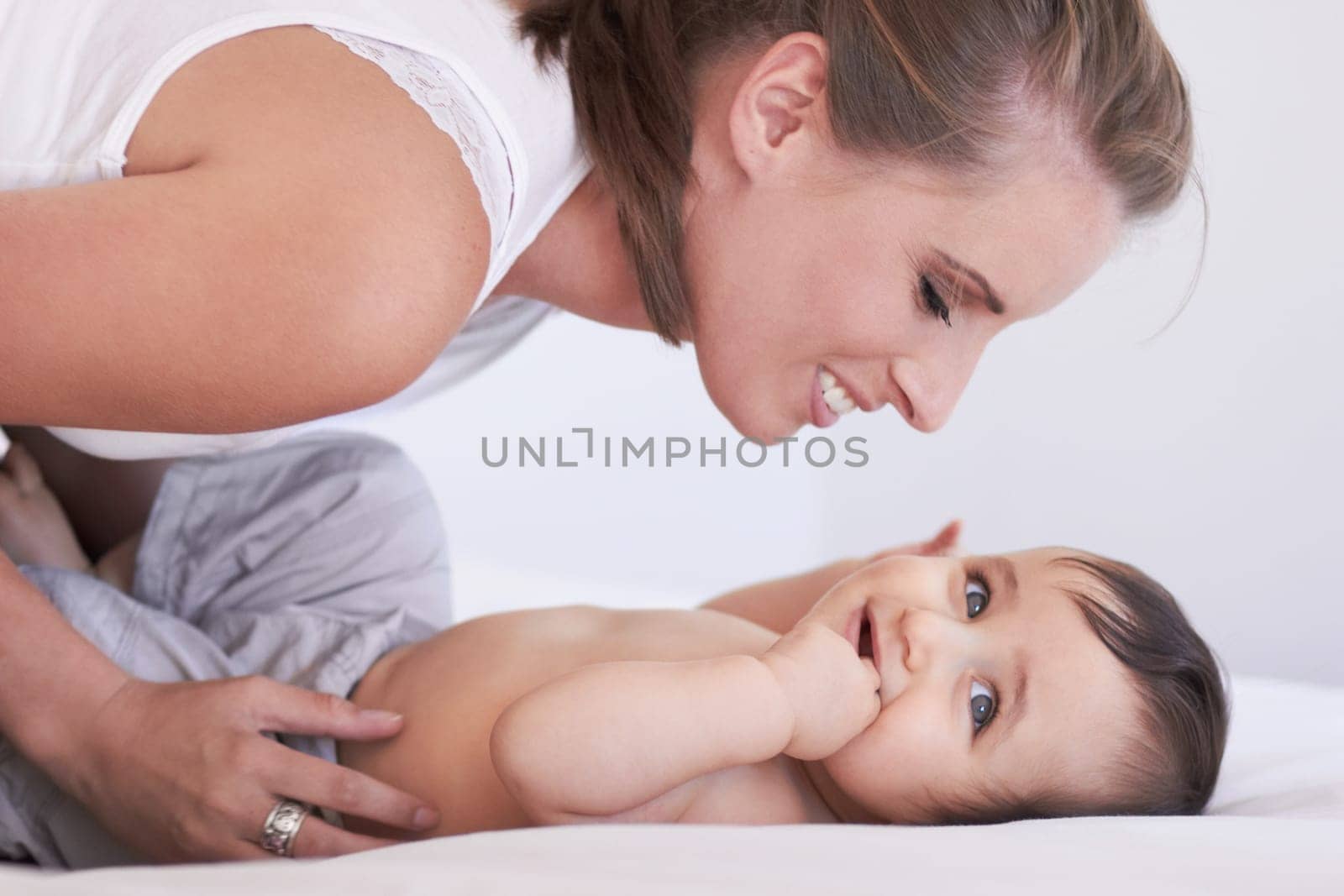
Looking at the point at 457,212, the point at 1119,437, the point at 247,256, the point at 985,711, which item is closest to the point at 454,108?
the point at 457,212

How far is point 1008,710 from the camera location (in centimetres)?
114

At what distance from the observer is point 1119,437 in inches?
94.0

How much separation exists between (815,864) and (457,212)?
1.78 ft

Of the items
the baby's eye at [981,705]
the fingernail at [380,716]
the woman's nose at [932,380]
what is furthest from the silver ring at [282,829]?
the woman's nose at [932,380]

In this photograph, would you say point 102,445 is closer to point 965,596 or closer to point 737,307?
point 737,307

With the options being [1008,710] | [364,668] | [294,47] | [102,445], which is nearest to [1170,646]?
[1008,710]

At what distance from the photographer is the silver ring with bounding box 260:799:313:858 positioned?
42.3 inches

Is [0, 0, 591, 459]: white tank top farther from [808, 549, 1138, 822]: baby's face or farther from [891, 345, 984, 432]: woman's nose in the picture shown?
[808, 549, 1138, 822]: baby's face

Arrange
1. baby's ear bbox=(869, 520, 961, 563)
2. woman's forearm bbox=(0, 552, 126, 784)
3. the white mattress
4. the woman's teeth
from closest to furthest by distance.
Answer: the white mattress
woman's forearm bbox=(0, 552, 126, 784)
the woman's teeth
baby's ear bbox=(869, 520, 961, 563)

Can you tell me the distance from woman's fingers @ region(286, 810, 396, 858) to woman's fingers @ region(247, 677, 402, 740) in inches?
4.0

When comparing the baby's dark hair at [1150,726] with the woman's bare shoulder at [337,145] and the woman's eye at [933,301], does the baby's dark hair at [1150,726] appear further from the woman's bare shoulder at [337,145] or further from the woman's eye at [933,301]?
the woman's bare shoulder at [337,145]

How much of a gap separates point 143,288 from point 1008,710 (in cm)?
80

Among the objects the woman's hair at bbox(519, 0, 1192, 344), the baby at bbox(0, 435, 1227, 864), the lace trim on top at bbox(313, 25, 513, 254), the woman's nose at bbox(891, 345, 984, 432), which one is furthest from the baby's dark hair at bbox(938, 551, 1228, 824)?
the lace trim on top at bbox(313, 25, 513, 254)

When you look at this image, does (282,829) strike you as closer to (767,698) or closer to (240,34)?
(767,698)
